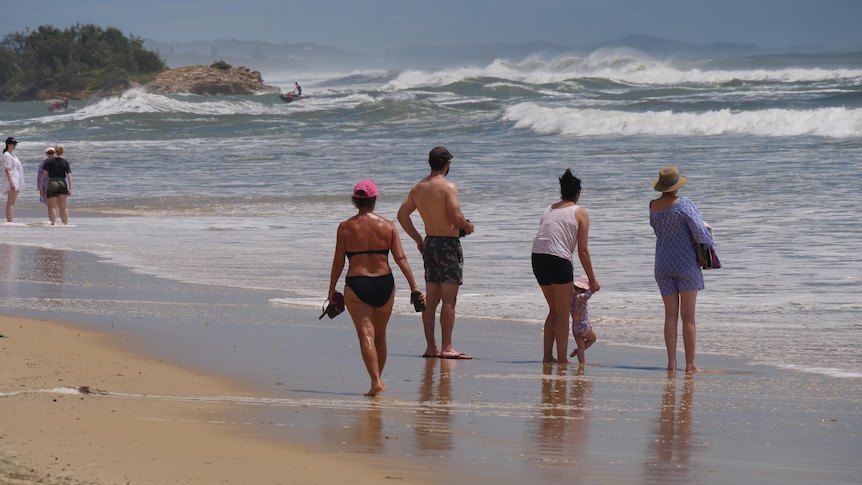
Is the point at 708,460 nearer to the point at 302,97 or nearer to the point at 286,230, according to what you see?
the point at 286,230

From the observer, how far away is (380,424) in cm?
602

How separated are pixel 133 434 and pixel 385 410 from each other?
148cm

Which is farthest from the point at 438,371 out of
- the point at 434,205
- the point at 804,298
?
the point at 804,298

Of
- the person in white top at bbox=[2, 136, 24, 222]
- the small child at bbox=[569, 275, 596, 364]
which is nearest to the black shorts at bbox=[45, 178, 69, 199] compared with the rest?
the person in white top at bbox=[2, 136, 24, 222]

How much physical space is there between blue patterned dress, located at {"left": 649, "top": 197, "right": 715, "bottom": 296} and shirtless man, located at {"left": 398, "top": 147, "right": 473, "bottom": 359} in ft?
4.28

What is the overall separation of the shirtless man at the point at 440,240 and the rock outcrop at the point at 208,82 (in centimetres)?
7033

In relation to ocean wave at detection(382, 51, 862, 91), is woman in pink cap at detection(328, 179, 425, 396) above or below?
below

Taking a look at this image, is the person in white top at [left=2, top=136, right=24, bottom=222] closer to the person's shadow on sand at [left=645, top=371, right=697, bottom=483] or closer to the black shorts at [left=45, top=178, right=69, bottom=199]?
the black shorts at [left=45, top=178, right=69, bottom=199]

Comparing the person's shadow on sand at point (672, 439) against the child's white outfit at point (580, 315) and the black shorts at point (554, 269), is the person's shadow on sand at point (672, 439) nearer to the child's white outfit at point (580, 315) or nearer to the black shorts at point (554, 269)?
the child's white outfit at point (580, 315)

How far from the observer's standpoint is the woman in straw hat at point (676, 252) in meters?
8.04

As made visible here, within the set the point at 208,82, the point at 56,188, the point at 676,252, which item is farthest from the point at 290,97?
the point at 676,252

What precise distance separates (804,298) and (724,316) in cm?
100

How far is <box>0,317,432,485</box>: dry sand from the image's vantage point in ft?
15.6

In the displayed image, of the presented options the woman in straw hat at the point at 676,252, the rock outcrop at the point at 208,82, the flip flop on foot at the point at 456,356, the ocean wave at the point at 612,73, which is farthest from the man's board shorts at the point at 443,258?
the rock outcrop at the point at 208,82
